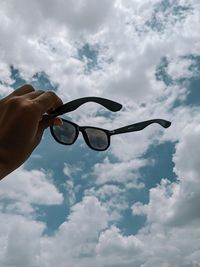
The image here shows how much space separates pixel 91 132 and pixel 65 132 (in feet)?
2.05

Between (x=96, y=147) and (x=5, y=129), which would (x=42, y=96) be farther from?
(x=96, y=147)

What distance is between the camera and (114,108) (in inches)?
143

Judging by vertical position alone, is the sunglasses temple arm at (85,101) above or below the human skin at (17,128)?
above

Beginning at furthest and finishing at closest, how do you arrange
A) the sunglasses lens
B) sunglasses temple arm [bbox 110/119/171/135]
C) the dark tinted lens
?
the sunglasses lens
sunglasses temple arm [bbox 110/119/171/135]
the dark tinted lens

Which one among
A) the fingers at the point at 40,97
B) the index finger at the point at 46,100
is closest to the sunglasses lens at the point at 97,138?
the fingers at the point at 40,97

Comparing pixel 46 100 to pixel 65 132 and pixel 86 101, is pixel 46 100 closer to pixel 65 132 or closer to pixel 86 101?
pixel 86 101

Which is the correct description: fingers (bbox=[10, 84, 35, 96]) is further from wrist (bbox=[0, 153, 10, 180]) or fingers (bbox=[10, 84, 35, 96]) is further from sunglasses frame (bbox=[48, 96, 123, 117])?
wrist (bbox=[0, 153, 10, 180])

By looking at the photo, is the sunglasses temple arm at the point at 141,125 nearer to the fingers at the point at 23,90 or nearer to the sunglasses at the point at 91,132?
the sunglasses at the point at 91,132

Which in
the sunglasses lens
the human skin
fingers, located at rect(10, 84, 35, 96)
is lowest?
the human skin

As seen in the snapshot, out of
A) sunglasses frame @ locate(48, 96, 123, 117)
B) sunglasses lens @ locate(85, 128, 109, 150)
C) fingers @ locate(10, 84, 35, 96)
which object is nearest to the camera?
fingers @ locate(10, 84, 35, 96)

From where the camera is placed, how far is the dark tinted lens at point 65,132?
15.1 feet

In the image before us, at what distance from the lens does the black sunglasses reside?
4637mm

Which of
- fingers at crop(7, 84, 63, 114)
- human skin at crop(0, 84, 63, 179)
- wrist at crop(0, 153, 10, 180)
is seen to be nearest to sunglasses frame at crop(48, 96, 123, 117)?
fingers at crop(7, 84, 63, 114)

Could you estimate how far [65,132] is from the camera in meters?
4.66
